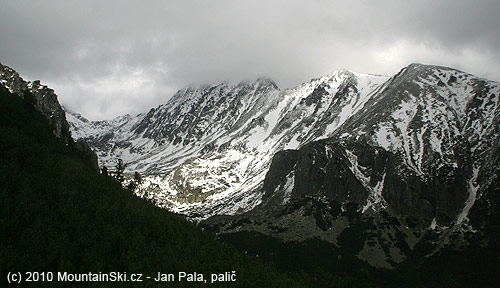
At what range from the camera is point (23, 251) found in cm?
3681

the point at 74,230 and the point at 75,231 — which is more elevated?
the point at 74,230

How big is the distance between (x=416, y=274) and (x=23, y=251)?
550 ft

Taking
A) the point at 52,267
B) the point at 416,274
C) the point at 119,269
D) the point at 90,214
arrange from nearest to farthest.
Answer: the point at 52,267 → the point at 119,269 → the point at 90,214 → the point at 416,274

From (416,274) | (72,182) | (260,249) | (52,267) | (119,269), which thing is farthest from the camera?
(260,249)

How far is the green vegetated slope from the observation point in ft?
123

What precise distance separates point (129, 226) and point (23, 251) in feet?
61.5

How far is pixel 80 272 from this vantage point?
1442 inches

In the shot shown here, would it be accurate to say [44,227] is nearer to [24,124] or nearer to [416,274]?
[24,124]

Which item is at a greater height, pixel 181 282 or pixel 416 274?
pixel 181 282

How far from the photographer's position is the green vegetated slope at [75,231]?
1475 inches

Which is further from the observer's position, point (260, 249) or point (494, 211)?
point (494, 211)

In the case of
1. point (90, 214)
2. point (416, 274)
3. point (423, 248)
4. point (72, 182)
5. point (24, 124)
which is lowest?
point (416, 274)

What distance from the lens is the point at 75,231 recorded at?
45.0 m

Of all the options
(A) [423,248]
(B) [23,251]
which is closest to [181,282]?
(B) [23,251]
